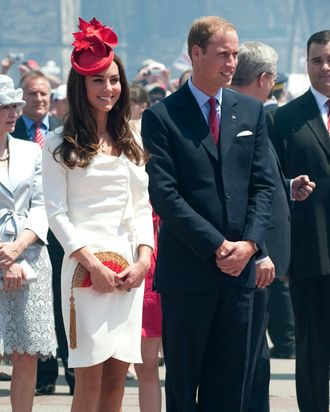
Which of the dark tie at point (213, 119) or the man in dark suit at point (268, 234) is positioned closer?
the dark tie at point (213, 119)

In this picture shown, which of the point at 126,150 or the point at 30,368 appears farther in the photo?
the point at 30,368

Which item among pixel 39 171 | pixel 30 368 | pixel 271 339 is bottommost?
pixel 271 339

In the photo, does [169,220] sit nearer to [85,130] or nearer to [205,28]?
[85,130]

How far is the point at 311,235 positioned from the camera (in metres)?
7.40

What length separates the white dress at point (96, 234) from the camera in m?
6.13

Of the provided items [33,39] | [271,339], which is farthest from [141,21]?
[271,339]

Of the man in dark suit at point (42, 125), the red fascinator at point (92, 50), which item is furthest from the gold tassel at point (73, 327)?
the man in dark suit at point (42, 125)

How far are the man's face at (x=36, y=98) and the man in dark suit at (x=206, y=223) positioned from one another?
11.1 feet

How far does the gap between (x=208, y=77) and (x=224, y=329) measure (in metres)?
1.18

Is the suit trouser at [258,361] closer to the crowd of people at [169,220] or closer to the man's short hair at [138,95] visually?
the crowd of people at [169,220]

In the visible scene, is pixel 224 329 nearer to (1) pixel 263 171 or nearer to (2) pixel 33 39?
(1) pixel 263 171

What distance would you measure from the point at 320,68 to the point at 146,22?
274 feet

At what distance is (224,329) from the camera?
250 inches

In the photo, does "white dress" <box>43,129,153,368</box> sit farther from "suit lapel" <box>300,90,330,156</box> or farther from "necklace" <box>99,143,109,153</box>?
"suit lapel" <box>300,90,330,156</box>
